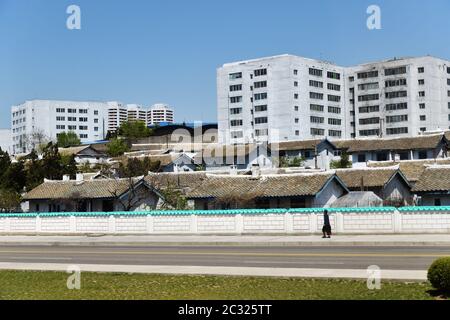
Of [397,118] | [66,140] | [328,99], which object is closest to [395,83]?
[397,118]

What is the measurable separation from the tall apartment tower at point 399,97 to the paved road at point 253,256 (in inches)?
4330

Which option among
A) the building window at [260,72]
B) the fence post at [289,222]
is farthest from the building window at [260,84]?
the fence post at [289,222]

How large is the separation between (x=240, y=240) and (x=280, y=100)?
337 ft

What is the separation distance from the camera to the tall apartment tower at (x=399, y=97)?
13750 centimetres

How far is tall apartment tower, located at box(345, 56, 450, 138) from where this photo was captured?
138 metres

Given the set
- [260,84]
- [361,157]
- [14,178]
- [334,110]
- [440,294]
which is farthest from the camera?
[334,110]

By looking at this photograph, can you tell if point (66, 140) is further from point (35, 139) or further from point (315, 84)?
point (315, 84)

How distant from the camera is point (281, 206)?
161 feet

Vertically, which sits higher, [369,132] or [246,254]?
[369,132]

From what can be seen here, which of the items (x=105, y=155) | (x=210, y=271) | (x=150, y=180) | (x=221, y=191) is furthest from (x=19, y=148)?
(x=210, y=271)

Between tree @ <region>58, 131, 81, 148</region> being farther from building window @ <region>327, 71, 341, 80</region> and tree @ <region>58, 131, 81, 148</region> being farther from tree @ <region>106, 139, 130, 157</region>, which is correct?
building window @ <region>327, 71, 341, 80</region>

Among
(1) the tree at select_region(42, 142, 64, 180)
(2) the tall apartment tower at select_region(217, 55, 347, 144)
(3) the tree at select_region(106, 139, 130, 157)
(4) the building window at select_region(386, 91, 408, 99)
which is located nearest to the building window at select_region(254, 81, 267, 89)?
(2) the tall apartment tower at select_region(217, 55, 347, 144)

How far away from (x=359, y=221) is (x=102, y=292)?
863 inches

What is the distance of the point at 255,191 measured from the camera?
4922 cm
